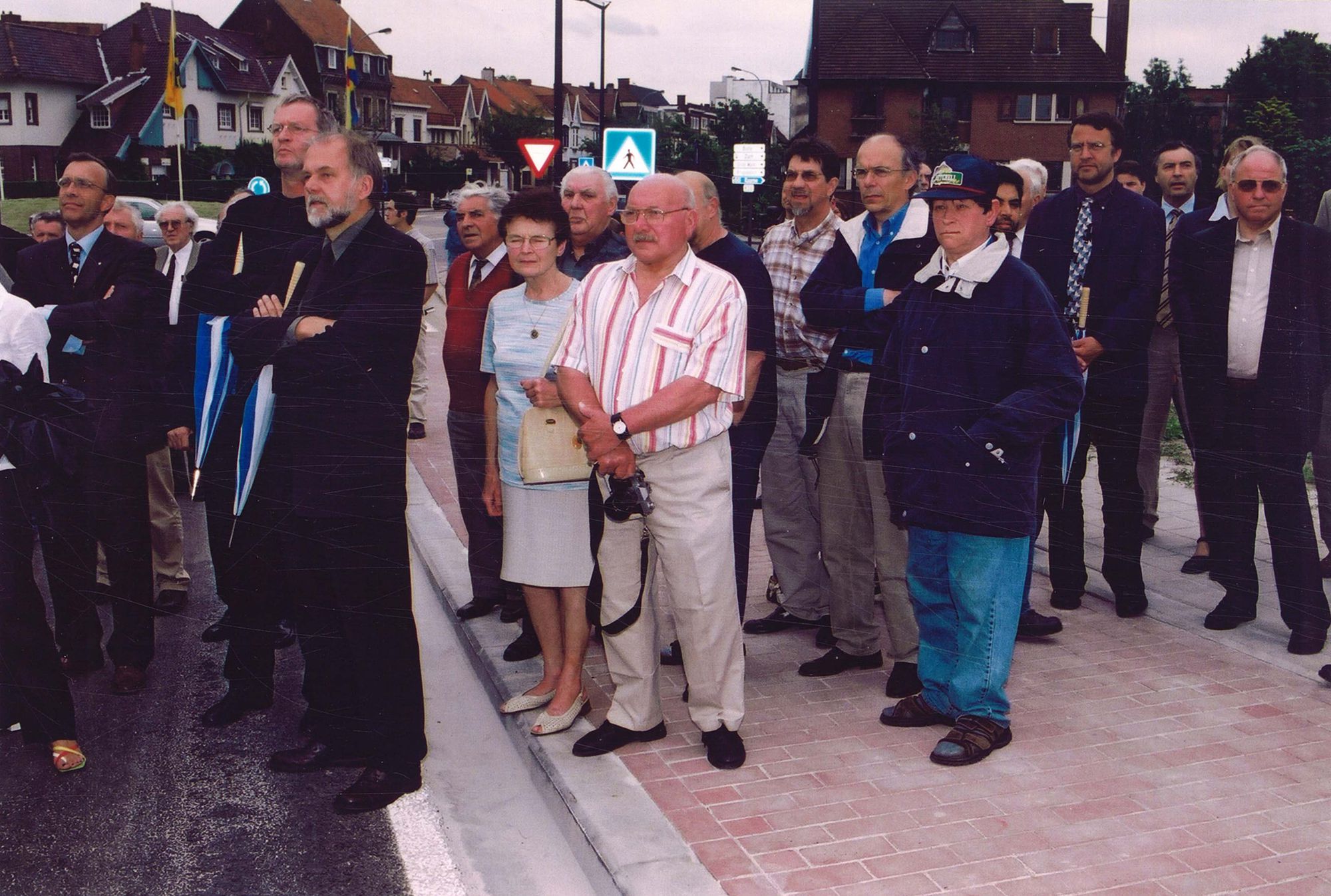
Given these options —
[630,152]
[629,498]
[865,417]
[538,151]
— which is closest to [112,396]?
[629,498]

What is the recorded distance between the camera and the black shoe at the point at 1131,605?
18.1 ft

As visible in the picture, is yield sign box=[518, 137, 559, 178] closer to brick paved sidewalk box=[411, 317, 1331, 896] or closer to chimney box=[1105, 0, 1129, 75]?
brick paved sidewalk box=[411, 317, 1331, 896]

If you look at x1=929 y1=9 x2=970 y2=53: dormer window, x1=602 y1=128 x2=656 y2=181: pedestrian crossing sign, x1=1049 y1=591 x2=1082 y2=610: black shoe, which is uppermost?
x1=929 y1=9 x2=970 y2=53: dormer window

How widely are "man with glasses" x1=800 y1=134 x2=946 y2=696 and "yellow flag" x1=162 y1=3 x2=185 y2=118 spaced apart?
2.16 meters

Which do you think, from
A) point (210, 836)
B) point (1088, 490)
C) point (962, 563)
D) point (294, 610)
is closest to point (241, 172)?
point (294, 610)

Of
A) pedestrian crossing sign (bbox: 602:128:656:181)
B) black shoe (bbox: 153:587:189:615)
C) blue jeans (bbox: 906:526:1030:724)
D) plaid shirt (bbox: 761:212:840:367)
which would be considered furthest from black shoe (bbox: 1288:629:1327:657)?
pedestrian crossing sign (bbox: 602:128:656:181)

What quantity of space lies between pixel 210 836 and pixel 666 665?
1.97 meters

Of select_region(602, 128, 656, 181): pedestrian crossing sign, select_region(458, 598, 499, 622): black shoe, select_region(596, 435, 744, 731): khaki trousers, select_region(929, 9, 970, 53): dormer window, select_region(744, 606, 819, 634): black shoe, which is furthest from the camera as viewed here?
select_region(929, 9, 970, 53): dormer window

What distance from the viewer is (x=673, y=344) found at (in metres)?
3.83

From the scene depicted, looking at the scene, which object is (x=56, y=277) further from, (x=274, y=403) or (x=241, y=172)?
(x=274, y=403)

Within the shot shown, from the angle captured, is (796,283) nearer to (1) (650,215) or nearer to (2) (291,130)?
(1) (650,215)

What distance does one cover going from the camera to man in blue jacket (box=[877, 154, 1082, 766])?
12.8 ft

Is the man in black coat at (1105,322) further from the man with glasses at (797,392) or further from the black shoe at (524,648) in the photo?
the black shoe at (524,648)

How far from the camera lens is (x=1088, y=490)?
806cm
